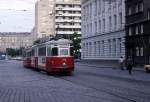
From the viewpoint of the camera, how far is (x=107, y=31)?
251ft

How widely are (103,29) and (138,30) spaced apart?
62.9 ft

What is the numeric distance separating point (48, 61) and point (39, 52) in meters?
6.32

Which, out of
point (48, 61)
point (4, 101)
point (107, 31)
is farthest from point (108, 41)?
point (4, 101)

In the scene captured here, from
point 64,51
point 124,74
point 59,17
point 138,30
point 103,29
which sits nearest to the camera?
point 64,51

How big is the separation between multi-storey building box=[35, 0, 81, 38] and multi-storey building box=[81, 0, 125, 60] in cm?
5313

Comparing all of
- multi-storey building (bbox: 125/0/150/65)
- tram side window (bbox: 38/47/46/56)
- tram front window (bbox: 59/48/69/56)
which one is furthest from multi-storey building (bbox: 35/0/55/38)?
tram front window (bbox: 59/48/69/56)

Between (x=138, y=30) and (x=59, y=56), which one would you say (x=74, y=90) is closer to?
(x=59, y=56)

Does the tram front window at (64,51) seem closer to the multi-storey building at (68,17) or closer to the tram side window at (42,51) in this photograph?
the tram side window at (42,51)

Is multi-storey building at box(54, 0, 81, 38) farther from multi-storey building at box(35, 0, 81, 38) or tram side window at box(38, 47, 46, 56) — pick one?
tram side window at box(38, 47, 46, 56)

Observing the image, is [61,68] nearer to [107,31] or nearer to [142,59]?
[142,59]

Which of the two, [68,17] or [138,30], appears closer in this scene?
[138,30]

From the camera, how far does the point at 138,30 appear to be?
60688mm

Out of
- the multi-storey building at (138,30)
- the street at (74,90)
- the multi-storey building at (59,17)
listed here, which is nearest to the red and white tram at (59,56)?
the street at (74,90)

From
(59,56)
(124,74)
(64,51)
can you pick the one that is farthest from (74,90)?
(124,74)
